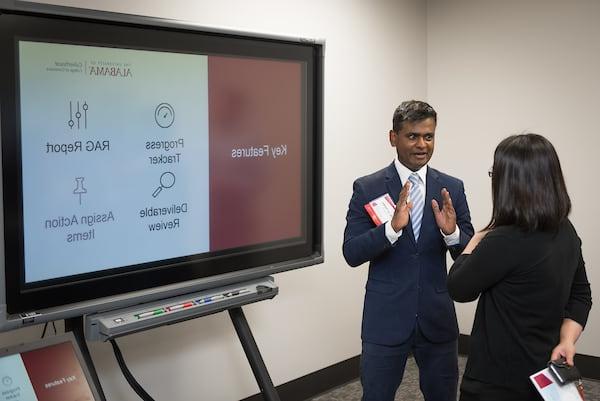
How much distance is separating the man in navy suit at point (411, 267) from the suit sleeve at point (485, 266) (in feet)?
1.69

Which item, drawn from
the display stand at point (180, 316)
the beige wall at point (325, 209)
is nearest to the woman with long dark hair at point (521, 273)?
the display stand at point (180, 316)

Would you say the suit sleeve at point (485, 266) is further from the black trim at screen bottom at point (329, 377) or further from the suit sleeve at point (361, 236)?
the black trim at screen bottom at point (329, 377)

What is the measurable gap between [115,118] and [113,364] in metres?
1.05

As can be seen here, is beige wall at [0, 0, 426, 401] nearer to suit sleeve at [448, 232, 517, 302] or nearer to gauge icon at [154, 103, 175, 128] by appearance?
gauge icon at [154, 103, 175, 128]

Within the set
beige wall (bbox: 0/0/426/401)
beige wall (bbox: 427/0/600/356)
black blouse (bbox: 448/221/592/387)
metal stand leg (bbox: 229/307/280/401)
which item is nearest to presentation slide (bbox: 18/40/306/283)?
metal stand leg (bbox: 229/307/280/401)

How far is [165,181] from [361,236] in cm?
67

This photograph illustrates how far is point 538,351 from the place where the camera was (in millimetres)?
1727

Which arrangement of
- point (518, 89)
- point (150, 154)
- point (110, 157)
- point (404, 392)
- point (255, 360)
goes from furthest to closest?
point (518, 89), point (404, 392), point (255, 360), point (150, 154), point (110, 157)

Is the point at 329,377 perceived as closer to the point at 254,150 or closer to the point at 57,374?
the point at 254,150

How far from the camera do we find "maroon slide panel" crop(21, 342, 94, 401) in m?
1.89

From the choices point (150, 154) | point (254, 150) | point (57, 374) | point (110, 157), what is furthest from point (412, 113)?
point (57, 374)

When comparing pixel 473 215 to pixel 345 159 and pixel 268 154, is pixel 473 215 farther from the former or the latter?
pixel 268 154

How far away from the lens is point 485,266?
1693 millimetres

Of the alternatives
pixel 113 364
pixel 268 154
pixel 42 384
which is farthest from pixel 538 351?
pixel 113 364
